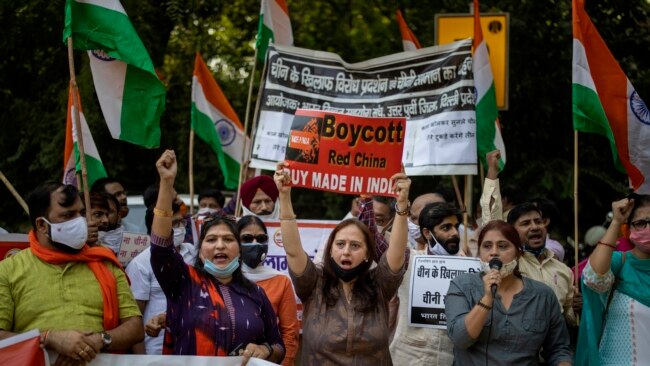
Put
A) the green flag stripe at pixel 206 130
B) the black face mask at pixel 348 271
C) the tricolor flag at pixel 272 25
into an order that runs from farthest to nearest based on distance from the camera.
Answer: the green flag stripe at pixel 206 130, the tricolor flag at pixel 272 25, the black face mask at pixel 348 271

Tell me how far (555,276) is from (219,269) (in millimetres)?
2368

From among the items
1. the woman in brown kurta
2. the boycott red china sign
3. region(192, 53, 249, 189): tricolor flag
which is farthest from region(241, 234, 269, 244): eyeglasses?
region(192, 53, 249, 189): tricolor flag

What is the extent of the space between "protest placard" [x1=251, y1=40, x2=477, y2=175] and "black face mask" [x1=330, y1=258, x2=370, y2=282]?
8.94 feet

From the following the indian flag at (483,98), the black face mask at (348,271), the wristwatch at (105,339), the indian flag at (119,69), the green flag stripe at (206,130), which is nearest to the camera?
the wristwatch at (105,339)

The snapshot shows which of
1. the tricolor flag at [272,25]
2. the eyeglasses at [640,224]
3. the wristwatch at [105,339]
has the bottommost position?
the wristwatch at [105,339]

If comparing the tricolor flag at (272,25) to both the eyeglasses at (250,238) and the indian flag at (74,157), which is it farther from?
the eyeglasses at (250,238)

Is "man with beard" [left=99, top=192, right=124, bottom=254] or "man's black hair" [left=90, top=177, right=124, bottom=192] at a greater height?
"man's black hair" [left=90, top=177, right=124, bottom=192]

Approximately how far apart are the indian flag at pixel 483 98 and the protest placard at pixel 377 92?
632 mm

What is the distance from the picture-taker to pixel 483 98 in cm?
912

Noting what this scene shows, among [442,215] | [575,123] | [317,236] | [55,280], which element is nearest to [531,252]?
[442,215]

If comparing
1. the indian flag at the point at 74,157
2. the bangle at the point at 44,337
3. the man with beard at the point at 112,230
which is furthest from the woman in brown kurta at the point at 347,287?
the indian flag at the point at 74,157

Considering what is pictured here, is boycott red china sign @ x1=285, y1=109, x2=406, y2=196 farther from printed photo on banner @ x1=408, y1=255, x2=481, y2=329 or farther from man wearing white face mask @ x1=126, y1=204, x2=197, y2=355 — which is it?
man wearing white face mask @ x1=126, y1=204, x2=197, y2=355

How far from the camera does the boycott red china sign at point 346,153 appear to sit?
21.8 feet

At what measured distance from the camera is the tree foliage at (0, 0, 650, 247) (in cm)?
1245
